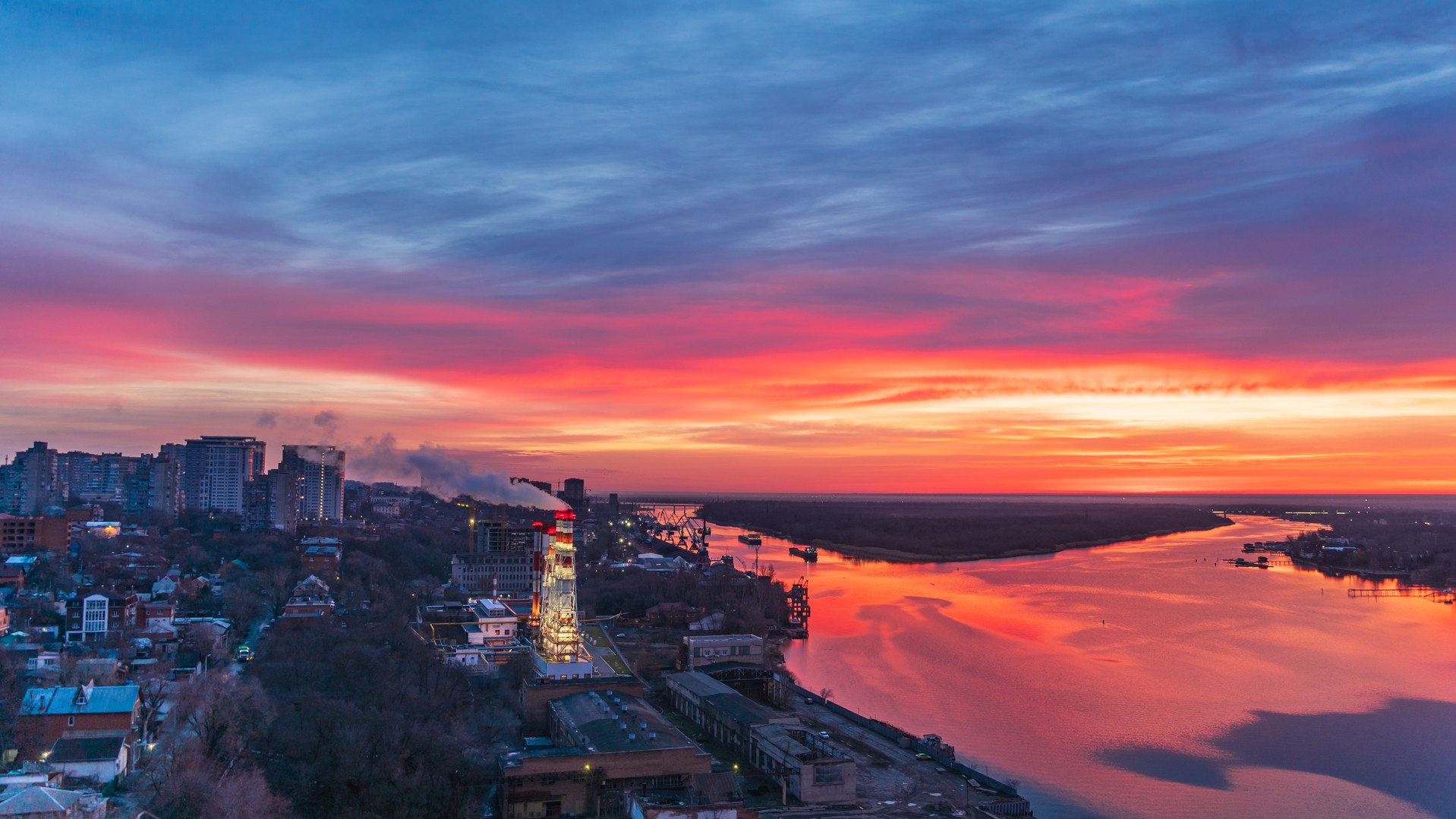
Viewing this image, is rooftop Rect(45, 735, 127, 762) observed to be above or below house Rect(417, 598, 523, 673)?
above

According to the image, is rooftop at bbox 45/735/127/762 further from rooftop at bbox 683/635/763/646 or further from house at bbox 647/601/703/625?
house at bbox 647/601/703/625

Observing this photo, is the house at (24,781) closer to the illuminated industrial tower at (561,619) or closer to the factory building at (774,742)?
the factory building at (774,742)

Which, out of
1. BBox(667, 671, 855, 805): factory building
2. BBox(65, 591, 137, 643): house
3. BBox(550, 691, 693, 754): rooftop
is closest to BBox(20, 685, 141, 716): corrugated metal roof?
BBox(550, 691, 693, 754): rooftop

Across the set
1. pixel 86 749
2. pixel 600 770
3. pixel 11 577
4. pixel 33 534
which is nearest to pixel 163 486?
pixel 33 534

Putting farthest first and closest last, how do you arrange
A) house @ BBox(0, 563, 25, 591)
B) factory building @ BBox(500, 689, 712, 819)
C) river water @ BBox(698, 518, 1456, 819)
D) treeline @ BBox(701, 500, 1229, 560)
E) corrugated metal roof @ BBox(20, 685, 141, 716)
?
treeline @ BBox(701, 500, 1229, 560), house @ BBox(0, 563, 25, 591), river water @ BBox(698, 518, 1456, 819), factory building @ BBox(500, 689, 712, 819), corrugated metal roof @ BBox(20, 685, 141, 716)

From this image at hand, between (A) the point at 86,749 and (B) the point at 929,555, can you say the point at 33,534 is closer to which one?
(A) the point at 86,749

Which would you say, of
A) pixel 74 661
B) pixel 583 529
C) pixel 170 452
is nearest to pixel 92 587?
pixel 74 661
